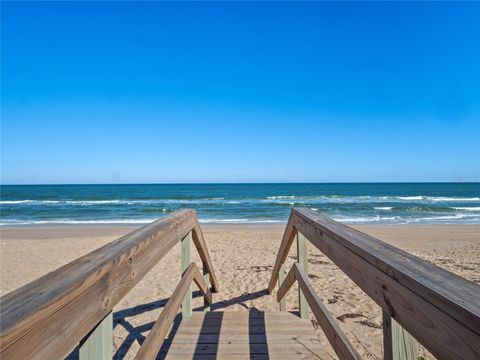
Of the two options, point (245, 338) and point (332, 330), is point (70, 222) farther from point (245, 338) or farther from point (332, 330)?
point (332, 330)

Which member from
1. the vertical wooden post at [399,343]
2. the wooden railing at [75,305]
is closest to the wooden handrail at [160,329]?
the wooden railing at [75,305]

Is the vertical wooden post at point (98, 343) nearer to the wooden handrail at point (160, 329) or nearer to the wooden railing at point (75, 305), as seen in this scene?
the wooden railing at point (75, 305)

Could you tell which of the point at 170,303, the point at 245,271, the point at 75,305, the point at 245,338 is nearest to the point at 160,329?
the point at 170,303

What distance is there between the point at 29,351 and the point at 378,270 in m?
0.84

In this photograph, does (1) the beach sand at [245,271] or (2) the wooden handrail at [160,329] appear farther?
(1) the beach sand at [245,271]

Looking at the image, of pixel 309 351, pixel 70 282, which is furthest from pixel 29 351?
pixel 309 351

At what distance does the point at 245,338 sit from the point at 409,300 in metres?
1.99

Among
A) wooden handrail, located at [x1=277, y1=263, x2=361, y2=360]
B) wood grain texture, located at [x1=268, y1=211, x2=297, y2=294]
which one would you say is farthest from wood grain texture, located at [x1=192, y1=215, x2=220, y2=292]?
wooden handrail, located at [x1=277, y1=263, x2=361, y2=360]

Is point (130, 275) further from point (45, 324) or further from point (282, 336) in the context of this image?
point (282, 336)

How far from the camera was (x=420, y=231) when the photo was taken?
1268 centimetres

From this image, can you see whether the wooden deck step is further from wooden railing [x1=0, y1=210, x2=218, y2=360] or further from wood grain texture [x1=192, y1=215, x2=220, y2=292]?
wooden railing [x1=0, y1=210, x2=218, y2=360]

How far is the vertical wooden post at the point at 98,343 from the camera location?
30.9 inches

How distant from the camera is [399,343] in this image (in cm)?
78

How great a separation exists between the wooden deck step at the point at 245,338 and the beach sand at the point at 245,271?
8.8 inches
